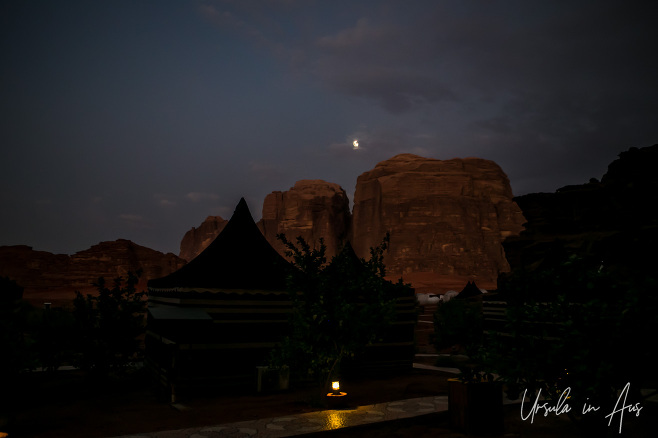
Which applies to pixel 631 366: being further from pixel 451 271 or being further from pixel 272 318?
pixel 451 271

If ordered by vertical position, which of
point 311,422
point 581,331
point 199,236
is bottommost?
point 311,422

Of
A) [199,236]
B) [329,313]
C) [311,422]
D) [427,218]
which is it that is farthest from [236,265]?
[199,236]

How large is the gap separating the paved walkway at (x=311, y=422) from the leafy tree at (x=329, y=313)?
3.23 feet

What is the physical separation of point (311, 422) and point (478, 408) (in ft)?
9.58

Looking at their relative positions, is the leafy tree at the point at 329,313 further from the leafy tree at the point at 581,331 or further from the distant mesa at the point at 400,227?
the distant mesa at the point at 400,227

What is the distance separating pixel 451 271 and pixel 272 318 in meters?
86.3

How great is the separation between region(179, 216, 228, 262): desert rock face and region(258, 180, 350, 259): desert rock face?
5983 cm

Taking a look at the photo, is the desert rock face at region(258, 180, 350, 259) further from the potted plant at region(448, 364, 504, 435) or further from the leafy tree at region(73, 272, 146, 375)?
the potted plant at region(448, 364, 504, 435)

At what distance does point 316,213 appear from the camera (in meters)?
115

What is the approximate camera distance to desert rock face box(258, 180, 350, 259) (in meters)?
114

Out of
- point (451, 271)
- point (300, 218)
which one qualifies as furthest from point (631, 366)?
point (300, 218)

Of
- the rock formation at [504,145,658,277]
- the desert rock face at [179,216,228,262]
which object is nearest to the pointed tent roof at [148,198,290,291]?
the rock formation at [504,145,658,277]

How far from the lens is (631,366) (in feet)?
15.2

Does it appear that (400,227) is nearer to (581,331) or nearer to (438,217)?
(438,217)
